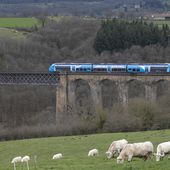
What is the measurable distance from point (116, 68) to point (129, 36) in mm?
30016

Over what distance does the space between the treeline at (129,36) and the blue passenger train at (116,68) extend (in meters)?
28.3

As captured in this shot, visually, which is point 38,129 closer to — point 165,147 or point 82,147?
point 82,147

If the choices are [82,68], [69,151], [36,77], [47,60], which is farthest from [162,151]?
[47,60]

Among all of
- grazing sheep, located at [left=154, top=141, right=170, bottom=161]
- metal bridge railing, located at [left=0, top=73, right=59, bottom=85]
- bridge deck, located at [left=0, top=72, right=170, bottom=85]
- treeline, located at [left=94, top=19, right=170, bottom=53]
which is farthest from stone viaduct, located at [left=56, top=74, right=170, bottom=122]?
grazing sheep, located at [left=154, top=141, right=170, bottom=161]

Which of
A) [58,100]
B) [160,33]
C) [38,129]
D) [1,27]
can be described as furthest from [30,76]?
[1,27]

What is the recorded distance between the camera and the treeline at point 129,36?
95.8m

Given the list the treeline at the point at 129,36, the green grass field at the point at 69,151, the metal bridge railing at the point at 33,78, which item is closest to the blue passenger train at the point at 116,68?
the metal bridge railing at the point at 33,78

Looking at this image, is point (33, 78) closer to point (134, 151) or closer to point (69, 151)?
point (69, 151)

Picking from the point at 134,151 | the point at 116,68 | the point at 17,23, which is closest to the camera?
the point at 134,151

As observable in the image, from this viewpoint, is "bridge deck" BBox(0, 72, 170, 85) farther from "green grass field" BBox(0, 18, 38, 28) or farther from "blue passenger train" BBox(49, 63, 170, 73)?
"green grass field" BBox(0, 18, 38, 28)

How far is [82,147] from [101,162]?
12.0 meters

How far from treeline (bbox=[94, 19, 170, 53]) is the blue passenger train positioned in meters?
28.3

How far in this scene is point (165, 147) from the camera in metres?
20.8

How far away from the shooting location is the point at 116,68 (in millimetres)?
67188
